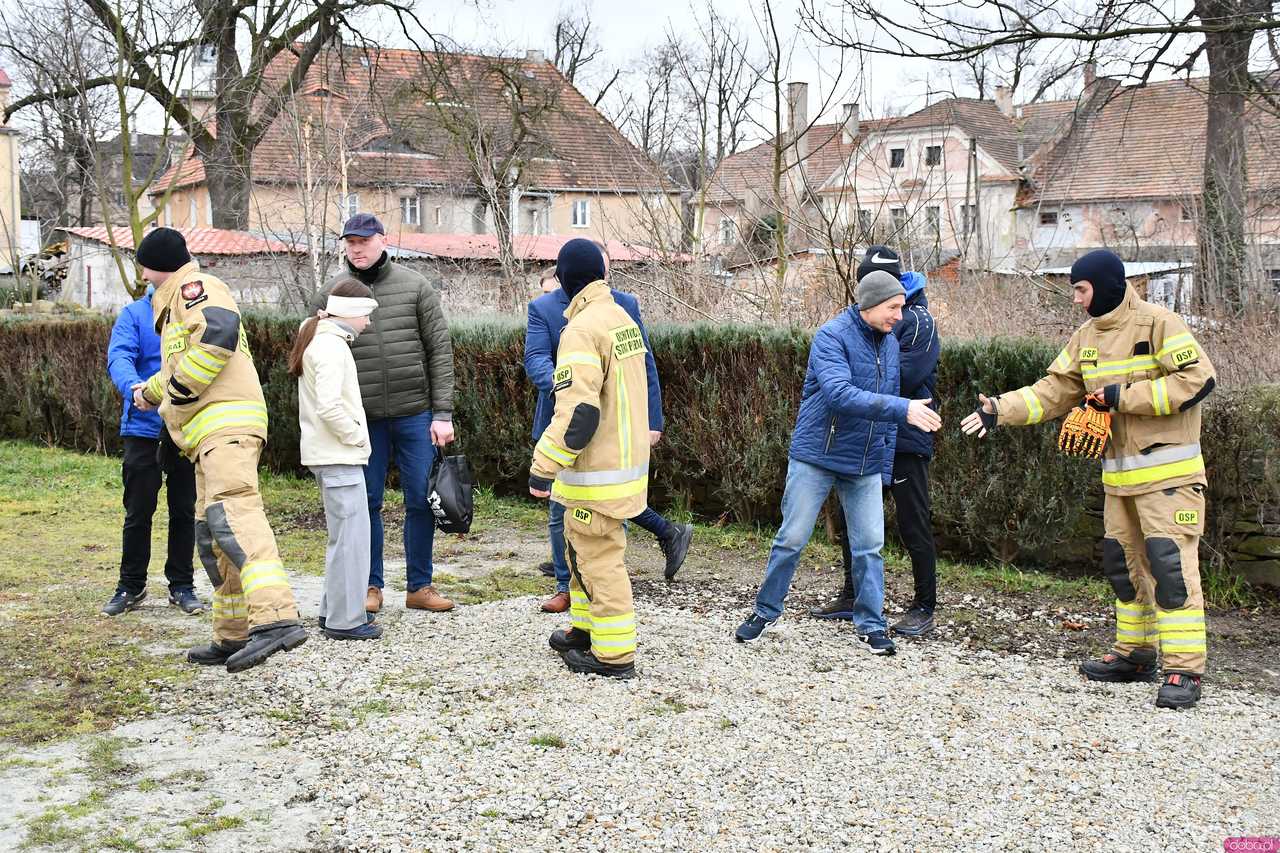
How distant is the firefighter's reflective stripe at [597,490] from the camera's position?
526 centimetres

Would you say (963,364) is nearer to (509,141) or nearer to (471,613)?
(471,613)

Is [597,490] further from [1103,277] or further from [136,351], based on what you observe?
[136,351]

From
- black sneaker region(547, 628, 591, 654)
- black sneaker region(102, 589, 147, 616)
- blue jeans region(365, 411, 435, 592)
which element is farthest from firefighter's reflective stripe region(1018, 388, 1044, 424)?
black sneaker region(102, 589, 147, 616)

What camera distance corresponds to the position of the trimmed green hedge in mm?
6723

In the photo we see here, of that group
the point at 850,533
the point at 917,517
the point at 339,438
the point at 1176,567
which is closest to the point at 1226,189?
the point at 917,517

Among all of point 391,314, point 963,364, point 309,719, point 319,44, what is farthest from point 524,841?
point 319,44

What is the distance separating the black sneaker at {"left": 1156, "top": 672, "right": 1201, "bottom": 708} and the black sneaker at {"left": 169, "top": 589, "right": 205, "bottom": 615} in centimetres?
486

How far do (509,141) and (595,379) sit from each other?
25366 mm

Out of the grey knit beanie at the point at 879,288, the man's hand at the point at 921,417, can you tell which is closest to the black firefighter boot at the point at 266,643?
the man's hand at the point at 921,417

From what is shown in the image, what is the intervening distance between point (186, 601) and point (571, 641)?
7.88ft

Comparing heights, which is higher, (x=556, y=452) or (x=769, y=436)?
(x=556, y=452)

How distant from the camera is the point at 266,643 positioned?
218 inches

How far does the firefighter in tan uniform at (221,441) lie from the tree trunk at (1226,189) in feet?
31.2

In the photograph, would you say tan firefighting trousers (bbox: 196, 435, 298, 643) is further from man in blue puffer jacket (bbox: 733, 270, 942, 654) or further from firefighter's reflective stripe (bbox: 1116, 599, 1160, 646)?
firefighter's reflective stripe (bbox: 1116, 599, 1160, 646)
